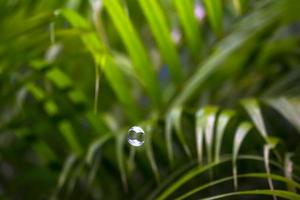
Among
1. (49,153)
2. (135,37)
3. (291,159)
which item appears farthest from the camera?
(49,153)

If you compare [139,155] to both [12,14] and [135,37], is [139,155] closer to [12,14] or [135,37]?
[135,37]

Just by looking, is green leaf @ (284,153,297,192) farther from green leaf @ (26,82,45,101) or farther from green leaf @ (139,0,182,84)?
green leaf @ (26,82,45,101)

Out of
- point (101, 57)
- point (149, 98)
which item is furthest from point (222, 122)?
point (149, 98)

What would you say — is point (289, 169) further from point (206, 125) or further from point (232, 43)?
point (232, 43)

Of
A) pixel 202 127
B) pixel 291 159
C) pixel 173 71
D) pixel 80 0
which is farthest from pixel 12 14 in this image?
pixel 291 159

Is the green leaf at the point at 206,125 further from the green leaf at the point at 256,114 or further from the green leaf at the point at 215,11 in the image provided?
the green leaf at the point at 215,11

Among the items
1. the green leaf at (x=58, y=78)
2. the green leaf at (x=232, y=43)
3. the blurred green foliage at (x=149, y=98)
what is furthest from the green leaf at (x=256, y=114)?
the green leaf at (x=58, y=78)
